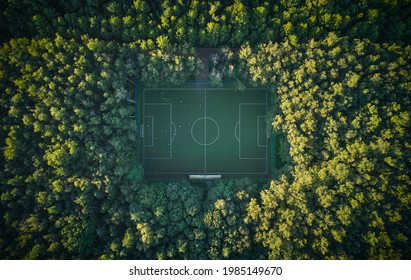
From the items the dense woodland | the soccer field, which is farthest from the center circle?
the dense woodland

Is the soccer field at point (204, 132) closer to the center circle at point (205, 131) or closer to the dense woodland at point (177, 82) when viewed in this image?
the center circle at point (205, 131)

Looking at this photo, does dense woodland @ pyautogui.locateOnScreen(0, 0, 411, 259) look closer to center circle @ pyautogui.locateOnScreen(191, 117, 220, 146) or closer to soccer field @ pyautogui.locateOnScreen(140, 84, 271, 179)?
soccer field @ pyautogui.locateOnScreen(140, 84, 271, 179)

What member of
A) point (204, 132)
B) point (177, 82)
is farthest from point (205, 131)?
point (177, 82)

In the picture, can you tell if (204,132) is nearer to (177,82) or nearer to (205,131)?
(205,131)

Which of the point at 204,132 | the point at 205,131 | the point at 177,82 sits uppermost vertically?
the point at 177,82

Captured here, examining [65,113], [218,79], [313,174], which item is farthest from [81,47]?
[313,174]

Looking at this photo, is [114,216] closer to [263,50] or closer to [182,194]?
[182,194]

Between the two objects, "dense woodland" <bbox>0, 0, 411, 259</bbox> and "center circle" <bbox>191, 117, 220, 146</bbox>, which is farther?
"center circle" <bbox>191, 117, 220, 146</bbox>
